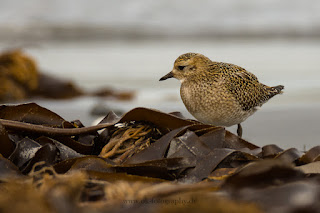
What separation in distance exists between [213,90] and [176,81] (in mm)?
3229

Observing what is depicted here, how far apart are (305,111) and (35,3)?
25.9 ft

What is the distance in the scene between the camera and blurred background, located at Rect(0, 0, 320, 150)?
6.00m

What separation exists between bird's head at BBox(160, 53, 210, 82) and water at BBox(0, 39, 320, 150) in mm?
844

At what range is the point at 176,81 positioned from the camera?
6738 mm

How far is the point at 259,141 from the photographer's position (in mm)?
4062

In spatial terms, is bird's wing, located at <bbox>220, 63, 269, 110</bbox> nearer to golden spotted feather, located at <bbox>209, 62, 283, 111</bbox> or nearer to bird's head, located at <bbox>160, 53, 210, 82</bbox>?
golden spotted feather, located at <bbox>209, 62, 283, 111</bbox>

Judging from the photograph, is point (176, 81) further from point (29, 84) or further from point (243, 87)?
point (243, 87)

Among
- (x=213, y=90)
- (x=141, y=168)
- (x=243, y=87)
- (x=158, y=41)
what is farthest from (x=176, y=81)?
(x=141, y=168)

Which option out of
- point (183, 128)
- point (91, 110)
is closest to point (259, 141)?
point (91, 110)

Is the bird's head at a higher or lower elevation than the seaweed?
higher

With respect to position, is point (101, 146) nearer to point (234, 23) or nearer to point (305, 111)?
point (305, 111)

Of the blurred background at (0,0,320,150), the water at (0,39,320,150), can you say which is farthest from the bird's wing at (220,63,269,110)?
the blurred background at (0,0,320,150)

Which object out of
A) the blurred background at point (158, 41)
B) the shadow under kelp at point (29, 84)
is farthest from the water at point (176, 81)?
the shadow under kelp at point (29, 84)

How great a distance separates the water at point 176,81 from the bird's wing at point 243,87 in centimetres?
43
